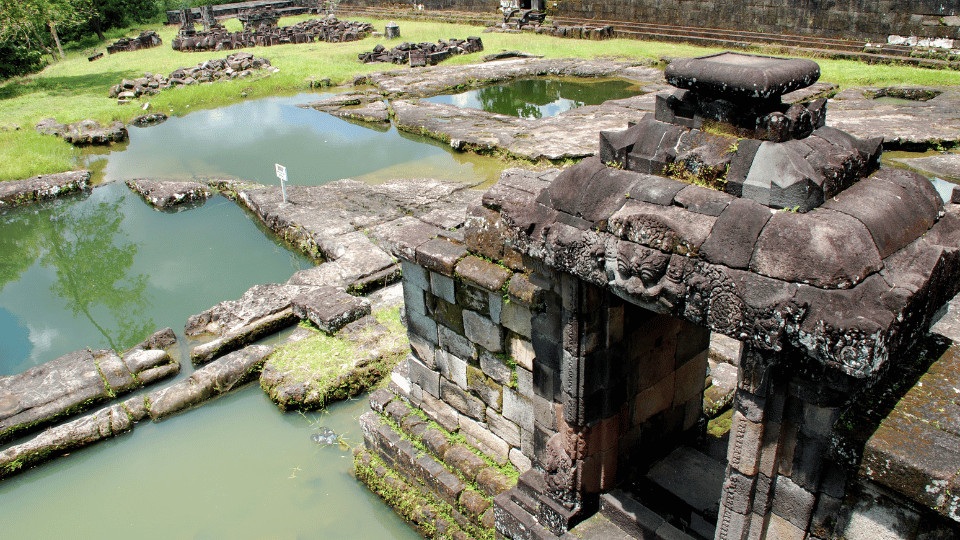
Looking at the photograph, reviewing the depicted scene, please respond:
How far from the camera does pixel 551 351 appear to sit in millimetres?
4062

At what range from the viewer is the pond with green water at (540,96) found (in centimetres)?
1866

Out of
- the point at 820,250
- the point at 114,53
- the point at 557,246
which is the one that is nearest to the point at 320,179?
the point at 557,246

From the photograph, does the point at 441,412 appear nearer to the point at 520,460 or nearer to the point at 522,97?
the point at 520,460

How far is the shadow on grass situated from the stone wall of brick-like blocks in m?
22.6

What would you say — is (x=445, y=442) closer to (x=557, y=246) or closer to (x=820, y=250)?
(x=557, y=246)

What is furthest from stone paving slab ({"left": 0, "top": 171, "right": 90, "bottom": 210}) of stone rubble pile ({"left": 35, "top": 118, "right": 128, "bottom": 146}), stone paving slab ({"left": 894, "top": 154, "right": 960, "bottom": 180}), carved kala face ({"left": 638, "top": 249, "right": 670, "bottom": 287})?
stone paving slab ({"left": 894, "top": 154, "right": 960, "bottom": 180})

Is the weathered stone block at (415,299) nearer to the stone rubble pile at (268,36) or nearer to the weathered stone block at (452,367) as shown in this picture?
the weathered stone block at (452,367)

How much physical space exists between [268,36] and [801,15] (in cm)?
2389

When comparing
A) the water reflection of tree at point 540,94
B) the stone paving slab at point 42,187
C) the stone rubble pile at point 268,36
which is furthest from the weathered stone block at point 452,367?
the stone rubble pile at point 268,36

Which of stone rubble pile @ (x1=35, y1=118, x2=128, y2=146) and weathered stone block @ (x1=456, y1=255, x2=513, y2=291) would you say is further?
stone rubble pile @ (x1=35, y1=118, x2=128, y2=146)

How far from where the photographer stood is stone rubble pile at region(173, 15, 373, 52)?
102 feet

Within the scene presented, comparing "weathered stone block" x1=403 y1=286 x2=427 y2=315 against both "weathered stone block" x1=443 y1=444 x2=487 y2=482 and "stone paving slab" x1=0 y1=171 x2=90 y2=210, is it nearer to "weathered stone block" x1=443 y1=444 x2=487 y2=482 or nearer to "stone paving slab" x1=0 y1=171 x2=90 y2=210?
"weathered stone block" x1=443 y1=444 x2=487 y2=482

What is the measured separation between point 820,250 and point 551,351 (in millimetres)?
1898

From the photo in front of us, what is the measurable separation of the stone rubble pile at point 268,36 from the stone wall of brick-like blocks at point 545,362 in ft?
97.2
